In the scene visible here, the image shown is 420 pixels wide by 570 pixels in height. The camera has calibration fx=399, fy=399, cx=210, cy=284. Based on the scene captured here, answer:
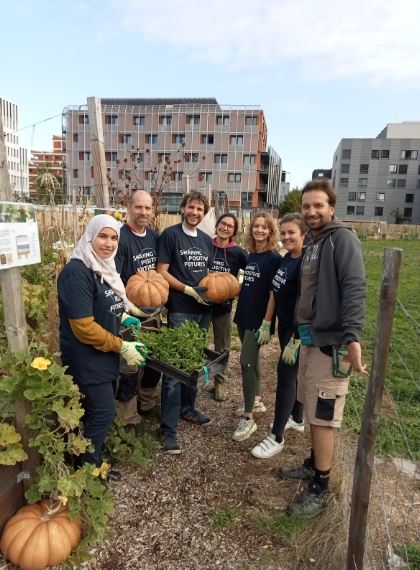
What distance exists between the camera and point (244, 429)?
3609 millimetres

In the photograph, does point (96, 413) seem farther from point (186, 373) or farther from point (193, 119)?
point (193, 119)

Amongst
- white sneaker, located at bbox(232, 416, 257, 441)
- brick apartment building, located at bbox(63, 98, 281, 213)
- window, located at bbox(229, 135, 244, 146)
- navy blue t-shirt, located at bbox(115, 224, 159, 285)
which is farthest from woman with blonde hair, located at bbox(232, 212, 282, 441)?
window, located at bbox(229, 135, 244, 146)

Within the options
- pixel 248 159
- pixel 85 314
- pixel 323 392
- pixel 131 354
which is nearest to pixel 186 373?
pixel 131 354

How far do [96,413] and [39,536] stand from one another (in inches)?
27.6

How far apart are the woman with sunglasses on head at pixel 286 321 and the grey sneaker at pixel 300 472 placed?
0.26 meters

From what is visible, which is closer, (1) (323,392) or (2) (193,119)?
(1) (323,392)

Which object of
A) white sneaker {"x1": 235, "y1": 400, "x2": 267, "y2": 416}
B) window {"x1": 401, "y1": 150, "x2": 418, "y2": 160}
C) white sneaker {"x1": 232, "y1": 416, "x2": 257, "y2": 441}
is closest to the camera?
white sneaker {"x1": 232, "y1": 416, "x2": 257, "y2": 441}

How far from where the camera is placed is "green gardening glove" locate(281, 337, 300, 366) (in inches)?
120

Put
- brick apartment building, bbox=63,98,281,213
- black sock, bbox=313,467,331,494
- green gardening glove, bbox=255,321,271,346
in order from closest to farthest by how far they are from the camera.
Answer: black sock, bbox=313,467,331,494
green gardening glove, bbox=255,321,271,346
brick apartment building, bbox=63,98,281,213

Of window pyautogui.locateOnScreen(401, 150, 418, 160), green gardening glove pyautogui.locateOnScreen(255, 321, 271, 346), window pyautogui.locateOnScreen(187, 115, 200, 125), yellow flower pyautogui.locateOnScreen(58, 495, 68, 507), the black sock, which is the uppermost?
window pyautogui.locateOnScreen(187, 115, 200, 125)

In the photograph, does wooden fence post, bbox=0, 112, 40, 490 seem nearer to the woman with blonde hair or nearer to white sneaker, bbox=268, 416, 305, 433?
the woman with blonde hair

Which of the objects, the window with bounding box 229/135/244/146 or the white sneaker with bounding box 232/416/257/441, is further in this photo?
the window with bounding box 229/135/244/146

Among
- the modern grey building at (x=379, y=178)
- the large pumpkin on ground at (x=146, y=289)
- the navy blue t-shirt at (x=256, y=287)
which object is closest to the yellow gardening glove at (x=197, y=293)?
the large pumpkin on ground at (x=146, y=289)

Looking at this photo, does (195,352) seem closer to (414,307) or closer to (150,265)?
(150,265)
